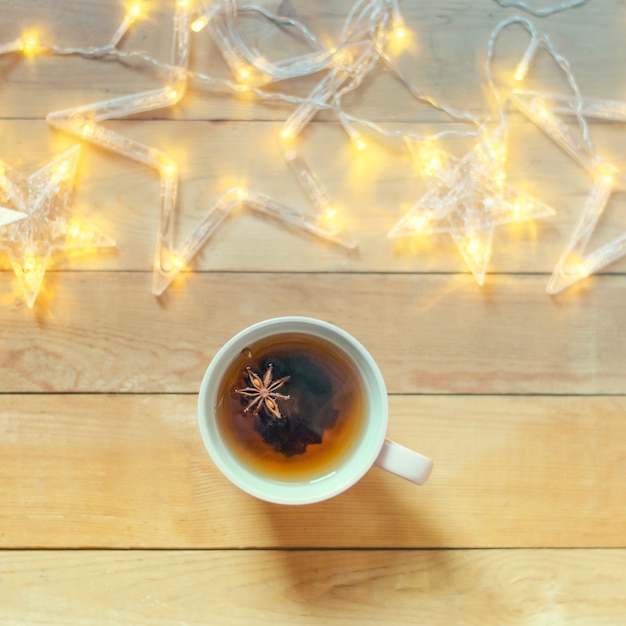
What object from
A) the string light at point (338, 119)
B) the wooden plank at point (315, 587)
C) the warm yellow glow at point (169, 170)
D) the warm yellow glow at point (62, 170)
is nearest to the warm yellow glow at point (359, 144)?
the string light at point (338, 119)

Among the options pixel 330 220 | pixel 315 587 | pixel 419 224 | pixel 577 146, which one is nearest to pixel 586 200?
pixel 577 146

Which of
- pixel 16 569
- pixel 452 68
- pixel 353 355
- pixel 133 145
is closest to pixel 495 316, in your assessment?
pixel 353 355

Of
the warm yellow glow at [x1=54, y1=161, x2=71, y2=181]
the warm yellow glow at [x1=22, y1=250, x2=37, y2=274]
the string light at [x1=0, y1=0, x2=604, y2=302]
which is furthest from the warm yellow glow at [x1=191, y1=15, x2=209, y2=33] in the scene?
the warm yellow glow at [x1=22, y1=250, x2=37, y2=274]

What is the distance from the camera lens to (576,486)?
719 millimetres

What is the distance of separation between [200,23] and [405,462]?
0.55 metres

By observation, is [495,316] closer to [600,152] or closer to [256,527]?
[600,152]

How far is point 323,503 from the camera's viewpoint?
714 mm

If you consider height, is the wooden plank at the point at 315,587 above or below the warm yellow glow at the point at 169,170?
below

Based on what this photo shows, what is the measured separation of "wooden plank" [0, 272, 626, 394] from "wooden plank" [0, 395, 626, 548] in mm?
27

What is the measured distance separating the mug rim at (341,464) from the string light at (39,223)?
0.74ft

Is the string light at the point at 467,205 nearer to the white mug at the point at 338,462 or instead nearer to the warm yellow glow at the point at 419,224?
the warm yellow glow at the point at 419,224

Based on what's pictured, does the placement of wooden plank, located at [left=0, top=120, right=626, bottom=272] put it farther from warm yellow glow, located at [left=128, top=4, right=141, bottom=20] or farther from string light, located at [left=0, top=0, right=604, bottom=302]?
warm yellow glow, located at [left=128, top=4, right=141, bottom=20]

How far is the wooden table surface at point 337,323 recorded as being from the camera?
0.70m

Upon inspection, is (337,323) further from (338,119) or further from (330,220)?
(338,119)
